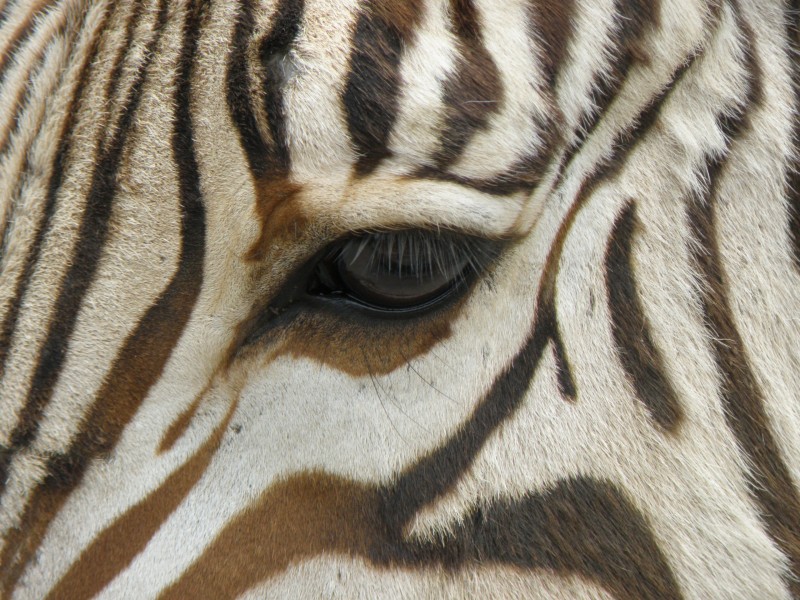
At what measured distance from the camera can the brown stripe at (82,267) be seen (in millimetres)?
1216

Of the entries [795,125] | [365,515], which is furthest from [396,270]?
[795,125]

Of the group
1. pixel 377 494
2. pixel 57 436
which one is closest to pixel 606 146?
pixel 377 494

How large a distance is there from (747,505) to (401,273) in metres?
0.66

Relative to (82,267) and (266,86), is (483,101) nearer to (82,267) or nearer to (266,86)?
(266,86)

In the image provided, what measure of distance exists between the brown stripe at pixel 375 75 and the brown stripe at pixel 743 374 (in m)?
0.51

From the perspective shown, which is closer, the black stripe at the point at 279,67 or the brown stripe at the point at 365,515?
the black stripe at the point at 279,67

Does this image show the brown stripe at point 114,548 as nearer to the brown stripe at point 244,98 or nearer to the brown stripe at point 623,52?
the brown stripe at point 244,98

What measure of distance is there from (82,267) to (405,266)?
1.61ft

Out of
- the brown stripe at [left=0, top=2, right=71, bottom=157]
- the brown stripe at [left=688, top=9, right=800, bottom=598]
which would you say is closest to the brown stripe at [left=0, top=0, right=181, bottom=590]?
the brown stripe at [left=0, top=2, right=71, bottom=157]

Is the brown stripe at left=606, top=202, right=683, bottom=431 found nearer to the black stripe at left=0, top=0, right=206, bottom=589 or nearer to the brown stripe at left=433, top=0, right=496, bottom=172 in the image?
the brown stripe at left=433, top=0, right=496, bottom=172

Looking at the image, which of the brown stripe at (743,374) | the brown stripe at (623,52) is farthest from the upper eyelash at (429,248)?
the brown stripe at (743,374)

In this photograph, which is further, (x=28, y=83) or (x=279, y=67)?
(x=28, y=83)

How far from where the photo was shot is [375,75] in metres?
1.14

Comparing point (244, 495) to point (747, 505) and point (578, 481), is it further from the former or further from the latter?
point (747, 505)
